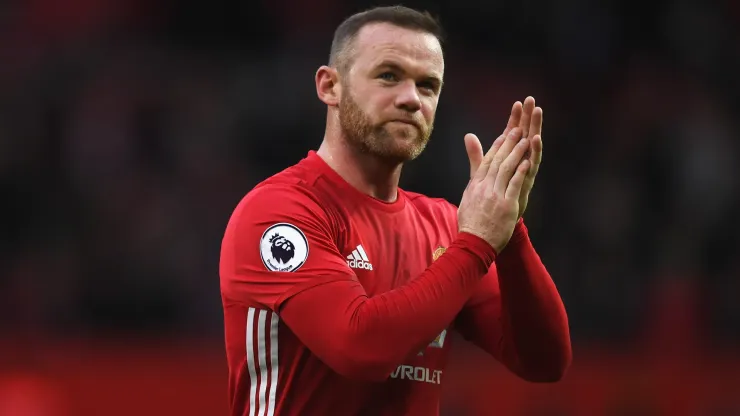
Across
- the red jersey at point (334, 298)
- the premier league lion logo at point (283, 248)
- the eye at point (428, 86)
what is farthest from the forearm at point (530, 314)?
the premier league lion logo at point (283, 248)

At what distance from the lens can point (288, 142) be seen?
9562mm

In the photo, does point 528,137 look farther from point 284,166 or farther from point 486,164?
point 284,166

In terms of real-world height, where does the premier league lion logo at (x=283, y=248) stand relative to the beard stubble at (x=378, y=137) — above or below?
below

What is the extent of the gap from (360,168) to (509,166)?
616 millimetres

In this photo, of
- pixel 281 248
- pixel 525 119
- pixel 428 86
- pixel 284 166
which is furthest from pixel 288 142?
pixel 281 248

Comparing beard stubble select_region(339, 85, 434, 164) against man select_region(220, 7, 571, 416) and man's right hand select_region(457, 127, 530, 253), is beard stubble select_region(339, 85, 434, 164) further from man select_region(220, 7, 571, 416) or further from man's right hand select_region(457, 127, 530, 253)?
man's right hand select_region(457, 127, 530, 253)

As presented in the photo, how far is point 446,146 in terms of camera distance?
9.51 metres

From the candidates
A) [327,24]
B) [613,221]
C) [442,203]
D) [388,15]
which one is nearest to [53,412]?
[442,203]

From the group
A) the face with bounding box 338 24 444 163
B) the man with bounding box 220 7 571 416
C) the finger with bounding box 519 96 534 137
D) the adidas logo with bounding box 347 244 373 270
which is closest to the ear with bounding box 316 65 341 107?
the man with bounding box 220 7 571 416

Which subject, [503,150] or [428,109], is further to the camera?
[428,109]

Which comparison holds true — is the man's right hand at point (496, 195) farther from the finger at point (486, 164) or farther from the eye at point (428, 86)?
the eye at point (428, 86)

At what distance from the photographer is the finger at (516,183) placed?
3.12 metres

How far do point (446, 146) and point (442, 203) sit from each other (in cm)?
560

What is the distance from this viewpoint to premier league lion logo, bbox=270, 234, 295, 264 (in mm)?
3055
